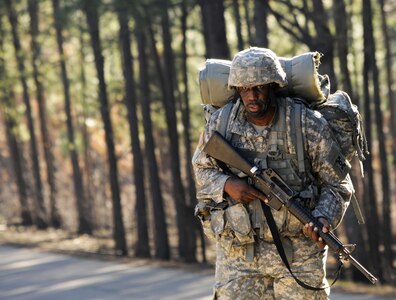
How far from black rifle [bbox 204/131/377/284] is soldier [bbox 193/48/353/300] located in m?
0.06

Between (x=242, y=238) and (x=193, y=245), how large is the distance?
16849mm

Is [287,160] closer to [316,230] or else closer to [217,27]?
[316,230]

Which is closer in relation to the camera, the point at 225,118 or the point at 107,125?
the point at 225,118

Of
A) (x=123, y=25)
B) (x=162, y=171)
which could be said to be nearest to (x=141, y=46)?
(x=123, y=25)

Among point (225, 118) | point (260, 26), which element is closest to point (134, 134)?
point (260, 26)

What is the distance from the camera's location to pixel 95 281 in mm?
13148

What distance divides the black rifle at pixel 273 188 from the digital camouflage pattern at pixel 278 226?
0.23 feet

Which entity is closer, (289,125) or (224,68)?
(289,125)

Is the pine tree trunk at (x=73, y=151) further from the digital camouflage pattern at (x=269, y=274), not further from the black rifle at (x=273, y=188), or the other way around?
the digital camouflage pattern at (x=269, y=274)

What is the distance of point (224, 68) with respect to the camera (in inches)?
238

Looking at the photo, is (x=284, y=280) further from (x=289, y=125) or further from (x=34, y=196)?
(x=34, y=196)

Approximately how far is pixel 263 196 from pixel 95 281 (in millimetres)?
7806

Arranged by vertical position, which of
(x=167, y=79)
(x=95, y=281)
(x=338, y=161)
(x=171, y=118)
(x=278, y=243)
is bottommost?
(x=95, y=281)

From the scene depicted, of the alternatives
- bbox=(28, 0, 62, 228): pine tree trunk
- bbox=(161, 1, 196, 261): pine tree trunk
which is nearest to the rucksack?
bbox=(161, 1, 196, 261): pine tree trunk
